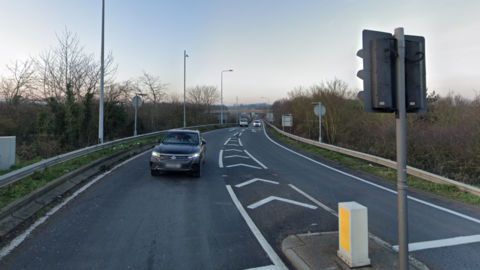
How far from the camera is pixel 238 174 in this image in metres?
11.5

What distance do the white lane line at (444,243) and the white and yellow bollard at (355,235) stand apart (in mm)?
1094

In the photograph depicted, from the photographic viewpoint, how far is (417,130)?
13.9 m

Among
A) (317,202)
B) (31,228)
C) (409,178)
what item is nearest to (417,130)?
(409,178)

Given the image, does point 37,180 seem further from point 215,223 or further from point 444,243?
point 444,243

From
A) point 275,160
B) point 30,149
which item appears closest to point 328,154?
point 275,160

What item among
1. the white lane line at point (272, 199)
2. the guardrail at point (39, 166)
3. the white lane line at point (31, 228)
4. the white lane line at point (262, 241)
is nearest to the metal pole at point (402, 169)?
the white lane line at point (262, 241)

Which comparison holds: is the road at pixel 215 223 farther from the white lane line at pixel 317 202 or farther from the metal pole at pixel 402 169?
the metal pole at pixel 402 169

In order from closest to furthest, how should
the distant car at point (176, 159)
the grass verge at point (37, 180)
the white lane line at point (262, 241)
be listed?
the white lane line at point (262, 241) → the grass verge at point (37, 180) → the distant car at point (176, 159)

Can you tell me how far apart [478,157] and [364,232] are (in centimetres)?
872

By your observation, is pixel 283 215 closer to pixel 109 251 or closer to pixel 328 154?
pixel 109 251

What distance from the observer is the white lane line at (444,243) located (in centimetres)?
493

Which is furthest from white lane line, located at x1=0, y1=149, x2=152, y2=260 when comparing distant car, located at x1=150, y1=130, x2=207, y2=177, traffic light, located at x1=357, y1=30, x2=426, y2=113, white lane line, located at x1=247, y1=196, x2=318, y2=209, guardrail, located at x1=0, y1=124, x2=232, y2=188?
traffic light, located at x1=357, y1=30, x2=426, y2=113

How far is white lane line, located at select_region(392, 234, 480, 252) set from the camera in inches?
194

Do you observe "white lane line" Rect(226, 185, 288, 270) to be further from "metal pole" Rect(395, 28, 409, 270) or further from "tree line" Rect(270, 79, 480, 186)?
"tree line" Rect(270, 79, 480, 186)
